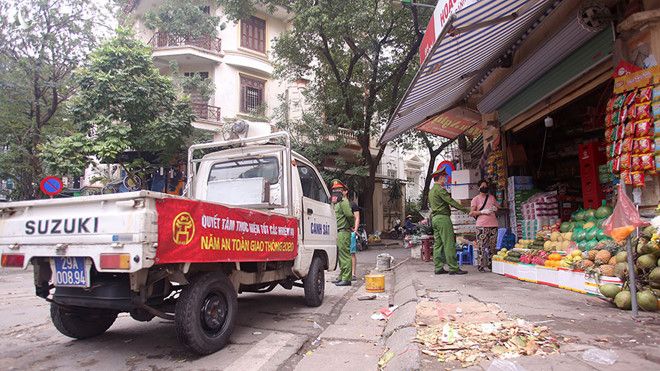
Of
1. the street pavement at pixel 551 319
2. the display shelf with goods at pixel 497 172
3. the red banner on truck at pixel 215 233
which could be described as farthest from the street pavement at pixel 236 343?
the display shelf with goods at pixel 497 172

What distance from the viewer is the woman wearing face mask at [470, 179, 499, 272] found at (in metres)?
7.57

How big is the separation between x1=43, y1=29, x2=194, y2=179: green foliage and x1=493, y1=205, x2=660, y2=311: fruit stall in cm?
1174

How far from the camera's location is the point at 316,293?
6.16 m

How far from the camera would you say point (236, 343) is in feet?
14.4

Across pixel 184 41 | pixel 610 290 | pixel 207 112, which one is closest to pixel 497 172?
pixel 610 290

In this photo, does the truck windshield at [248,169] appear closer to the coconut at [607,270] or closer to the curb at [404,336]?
the curb at [404,336]

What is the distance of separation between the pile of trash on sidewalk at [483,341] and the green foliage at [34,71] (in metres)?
15.5

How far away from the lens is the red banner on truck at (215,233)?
11.0 ft

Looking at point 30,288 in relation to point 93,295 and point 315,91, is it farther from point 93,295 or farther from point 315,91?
point 315,91

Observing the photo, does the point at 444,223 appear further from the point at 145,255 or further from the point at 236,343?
the point at 145,255

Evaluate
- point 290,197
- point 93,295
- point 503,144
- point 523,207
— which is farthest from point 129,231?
point 503,144

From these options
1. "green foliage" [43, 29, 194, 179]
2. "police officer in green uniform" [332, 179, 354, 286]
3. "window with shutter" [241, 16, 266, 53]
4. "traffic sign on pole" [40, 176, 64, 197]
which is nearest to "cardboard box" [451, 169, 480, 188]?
"police officer in green uniform" [332, 179, 354, 286]

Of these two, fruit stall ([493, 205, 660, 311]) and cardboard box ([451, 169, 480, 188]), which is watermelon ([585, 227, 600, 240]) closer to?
fruit stall ([493, 205, 660, 311])

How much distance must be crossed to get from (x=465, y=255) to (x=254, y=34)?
16847 mm
